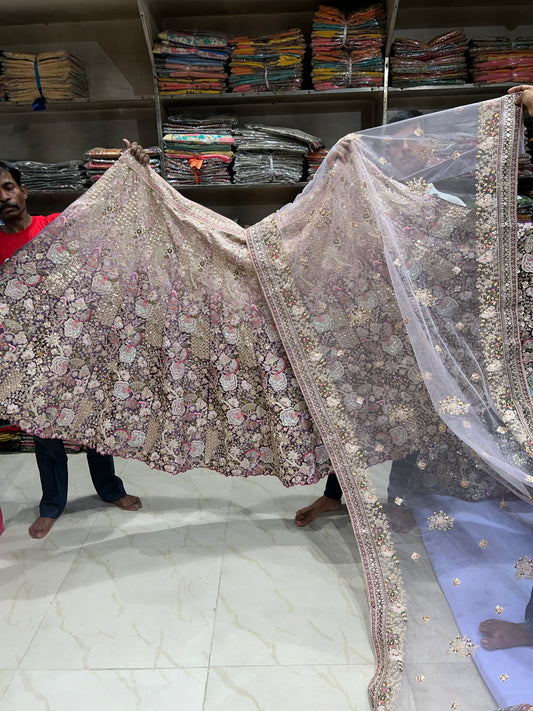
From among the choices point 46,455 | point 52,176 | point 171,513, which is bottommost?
point 171,513

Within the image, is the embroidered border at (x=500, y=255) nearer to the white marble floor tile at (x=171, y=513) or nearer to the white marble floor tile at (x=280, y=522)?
the white marble floor tile at (x=280, y=522)

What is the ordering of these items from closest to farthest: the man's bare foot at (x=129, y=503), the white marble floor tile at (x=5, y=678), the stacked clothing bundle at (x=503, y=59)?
the white marble floor tile at (x=5, y=678)
the man's bare foot at (x=129, y=503)
the stacked clothing bundle at (x=503, y=59)

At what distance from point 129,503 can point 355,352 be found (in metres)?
1.26

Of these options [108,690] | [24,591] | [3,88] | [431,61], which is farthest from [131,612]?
[431,61]

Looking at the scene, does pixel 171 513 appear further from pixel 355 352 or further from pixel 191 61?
pixel 191 61

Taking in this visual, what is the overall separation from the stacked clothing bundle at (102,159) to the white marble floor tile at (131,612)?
6.25 ft

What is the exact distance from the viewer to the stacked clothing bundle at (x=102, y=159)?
2.87 m

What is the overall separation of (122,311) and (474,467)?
3.92ft

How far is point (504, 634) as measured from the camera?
4.60 ft

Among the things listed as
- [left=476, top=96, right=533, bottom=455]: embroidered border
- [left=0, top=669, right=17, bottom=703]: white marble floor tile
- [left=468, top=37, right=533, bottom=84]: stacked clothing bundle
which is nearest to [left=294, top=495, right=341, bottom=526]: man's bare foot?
[left=476, top=96, right=533, bottom=455]: embroidered border

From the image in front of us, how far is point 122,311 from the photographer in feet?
6.08

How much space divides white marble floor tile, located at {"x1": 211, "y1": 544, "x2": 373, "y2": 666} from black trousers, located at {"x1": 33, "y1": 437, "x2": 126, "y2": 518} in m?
0.64

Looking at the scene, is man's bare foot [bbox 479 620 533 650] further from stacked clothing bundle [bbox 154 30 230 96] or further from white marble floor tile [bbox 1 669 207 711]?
stacked clothing bundle [bbox 154 30 230 96]

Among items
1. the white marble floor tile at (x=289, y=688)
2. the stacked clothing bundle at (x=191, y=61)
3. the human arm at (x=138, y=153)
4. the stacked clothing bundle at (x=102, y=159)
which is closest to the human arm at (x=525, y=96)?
the human arm at (x=138, y=153)
